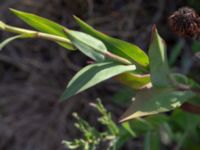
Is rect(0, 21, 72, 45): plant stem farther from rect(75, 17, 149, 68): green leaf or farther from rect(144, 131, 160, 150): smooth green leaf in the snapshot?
rect(144, 131, 160, 150): smooth green leaf

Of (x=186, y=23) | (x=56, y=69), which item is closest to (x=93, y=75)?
(x=186, y=23)

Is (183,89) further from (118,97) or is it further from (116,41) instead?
(118,97)

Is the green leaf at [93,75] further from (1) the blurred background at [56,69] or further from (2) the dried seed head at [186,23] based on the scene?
A: (1) the blurred background at [56,69]

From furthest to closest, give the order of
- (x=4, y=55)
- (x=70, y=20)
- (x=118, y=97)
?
(x=4, y=55), (x=70, y=20), (x=118, y=97)

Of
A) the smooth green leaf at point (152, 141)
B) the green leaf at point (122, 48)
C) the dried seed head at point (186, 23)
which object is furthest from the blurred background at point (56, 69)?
the dried seed head at point (186, 23)

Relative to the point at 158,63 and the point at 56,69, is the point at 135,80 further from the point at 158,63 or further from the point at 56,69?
the point at 56,69

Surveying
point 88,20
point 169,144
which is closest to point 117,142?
point 169,144
